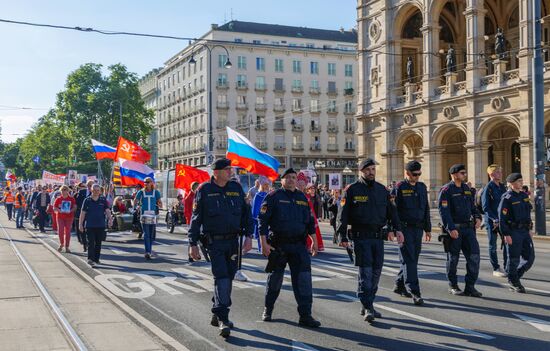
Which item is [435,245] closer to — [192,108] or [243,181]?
[243,181]

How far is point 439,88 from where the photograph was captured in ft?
124

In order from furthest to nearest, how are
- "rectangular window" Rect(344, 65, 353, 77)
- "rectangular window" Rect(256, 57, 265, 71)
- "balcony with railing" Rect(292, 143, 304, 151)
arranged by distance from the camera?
1. "rectangular window" Rect(344, 65, 353, 77)
2. "rectangular window" Rect(256, 57, 265, 71)
3. "balcony with railing" Rect(292, 143, 304, 151)

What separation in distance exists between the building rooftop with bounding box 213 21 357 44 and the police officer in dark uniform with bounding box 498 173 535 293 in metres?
75.1

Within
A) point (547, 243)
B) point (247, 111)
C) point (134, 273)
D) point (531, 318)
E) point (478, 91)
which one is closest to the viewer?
point (531, 318)

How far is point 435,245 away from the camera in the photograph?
A: 706 inches

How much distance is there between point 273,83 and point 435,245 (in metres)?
66.3

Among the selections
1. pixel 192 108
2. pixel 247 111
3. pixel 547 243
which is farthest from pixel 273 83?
pixel 547 243

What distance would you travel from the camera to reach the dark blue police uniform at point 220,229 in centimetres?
709

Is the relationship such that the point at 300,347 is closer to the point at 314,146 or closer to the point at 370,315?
the point at 370,315

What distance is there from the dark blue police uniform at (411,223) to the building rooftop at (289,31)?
247 feet

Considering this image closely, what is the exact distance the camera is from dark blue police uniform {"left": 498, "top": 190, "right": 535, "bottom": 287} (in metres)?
9.48

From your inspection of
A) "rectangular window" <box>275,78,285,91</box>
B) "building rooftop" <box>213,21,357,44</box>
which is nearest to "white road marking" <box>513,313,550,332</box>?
"rectangular window" <box>275,78,285,91</box>

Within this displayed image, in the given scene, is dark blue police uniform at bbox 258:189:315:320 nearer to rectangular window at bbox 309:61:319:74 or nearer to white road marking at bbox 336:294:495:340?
white road marking at bbox 336:294:495:340

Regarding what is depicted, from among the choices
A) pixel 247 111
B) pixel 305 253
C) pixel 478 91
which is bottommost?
pixel 305 253
